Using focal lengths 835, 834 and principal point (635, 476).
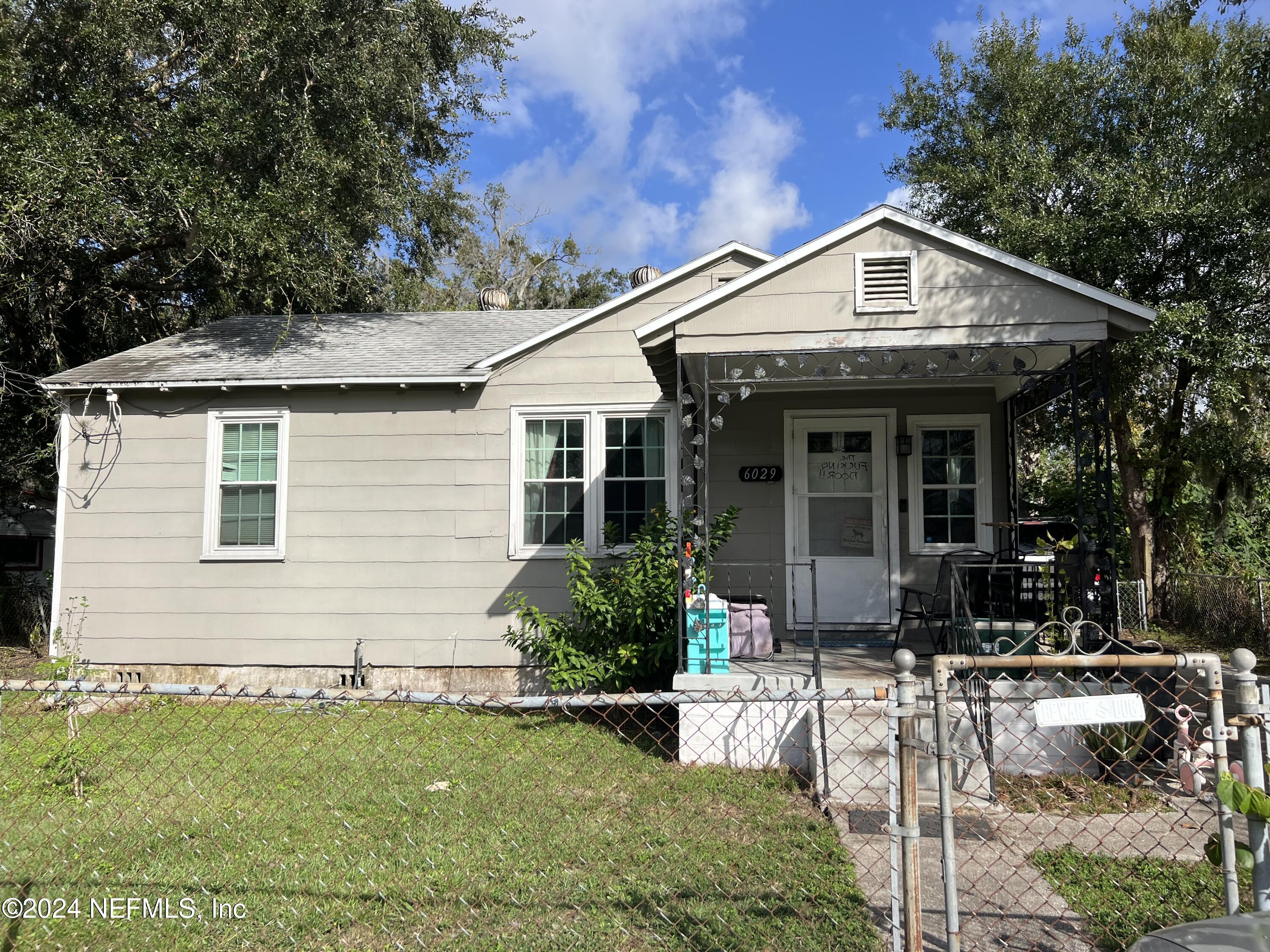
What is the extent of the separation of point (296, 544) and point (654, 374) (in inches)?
172

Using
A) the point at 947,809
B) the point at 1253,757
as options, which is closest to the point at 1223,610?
the point at 1253,757

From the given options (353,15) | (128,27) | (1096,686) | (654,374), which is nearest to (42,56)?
(128,27)

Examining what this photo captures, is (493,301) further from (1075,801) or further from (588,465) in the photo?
(1075,801)

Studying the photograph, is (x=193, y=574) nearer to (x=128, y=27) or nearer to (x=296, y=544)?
(x=296, y=544)

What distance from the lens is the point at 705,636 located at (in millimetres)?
6508

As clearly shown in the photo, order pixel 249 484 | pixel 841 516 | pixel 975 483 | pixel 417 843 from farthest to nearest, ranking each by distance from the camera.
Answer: pixel 249 484 → pixel 841 516 → pixel 975 483 → pixel 417 843

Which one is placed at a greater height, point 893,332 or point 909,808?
point 893,332

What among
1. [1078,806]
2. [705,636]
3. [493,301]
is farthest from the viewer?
[493,301]

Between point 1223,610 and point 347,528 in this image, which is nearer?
point 347,528

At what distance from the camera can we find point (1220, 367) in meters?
10.9

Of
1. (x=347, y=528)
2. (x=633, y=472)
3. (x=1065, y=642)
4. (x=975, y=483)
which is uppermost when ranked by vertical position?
(x=633, y=472)

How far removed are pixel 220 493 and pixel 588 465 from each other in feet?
13.4

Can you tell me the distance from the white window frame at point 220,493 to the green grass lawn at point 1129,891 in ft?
25.4

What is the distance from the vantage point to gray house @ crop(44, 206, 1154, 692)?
8789 mm
